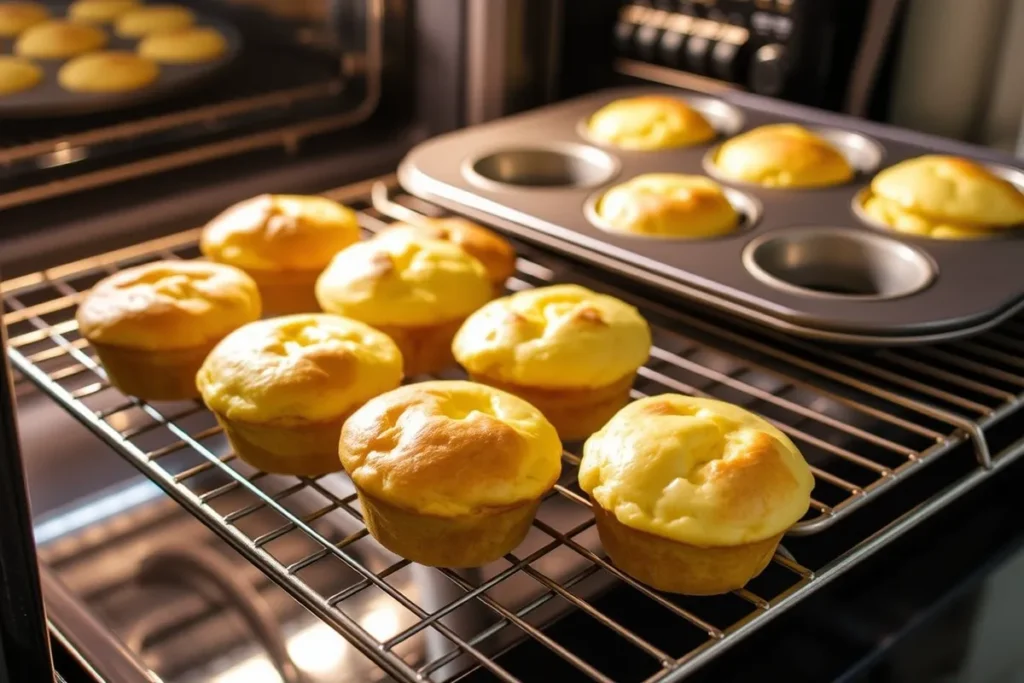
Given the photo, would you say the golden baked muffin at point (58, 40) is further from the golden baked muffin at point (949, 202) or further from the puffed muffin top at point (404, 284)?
the golden baked muffin at point (949, 202)

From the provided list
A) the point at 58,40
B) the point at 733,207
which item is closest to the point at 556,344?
the point at 733,207

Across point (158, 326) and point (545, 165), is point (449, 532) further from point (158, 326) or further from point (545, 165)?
point (545, 165)

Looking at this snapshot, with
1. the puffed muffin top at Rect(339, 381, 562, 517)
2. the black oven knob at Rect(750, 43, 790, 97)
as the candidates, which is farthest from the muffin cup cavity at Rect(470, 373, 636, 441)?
the black oven knob at Rect(750, 43, 790, 97)

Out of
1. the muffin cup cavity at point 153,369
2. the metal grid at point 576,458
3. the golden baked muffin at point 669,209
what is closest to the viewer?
the metal grid at point 576,458

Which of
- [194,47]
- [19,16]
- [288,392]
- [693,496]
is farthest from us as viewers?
[194,47]

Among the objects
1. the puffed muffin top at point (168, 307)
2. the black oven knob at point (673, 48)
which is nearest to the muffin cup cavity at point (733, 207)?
the black oven knob at point (673, 48)
